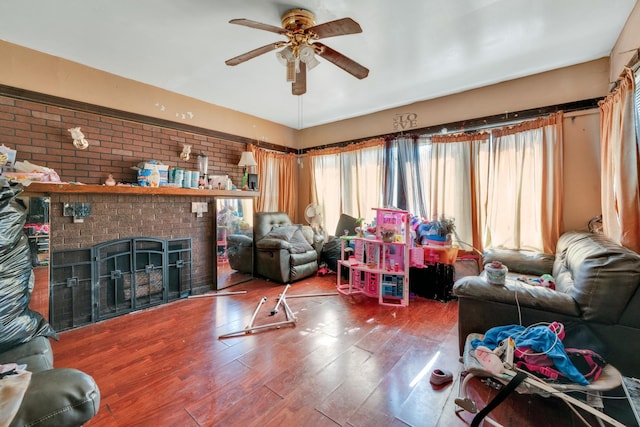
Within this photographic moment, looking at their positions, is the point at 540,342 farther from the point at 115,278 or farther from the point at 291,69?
the point at 115,278

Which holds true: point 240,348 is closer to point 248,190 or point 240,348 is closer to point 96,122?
point 248,190

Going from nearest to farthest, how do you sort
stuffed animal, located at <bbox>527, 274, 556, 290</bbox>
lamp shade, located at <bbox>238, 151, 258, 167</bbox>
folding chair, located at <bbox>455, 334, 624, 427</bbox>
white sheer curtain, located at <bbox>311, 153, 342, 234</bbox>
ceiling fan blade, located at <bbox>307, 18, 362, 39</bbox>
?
1. folding chair, located at <bbox>455, 334, 624, 427</bbox>
2. ceiling fan blade, located at <bbox>307, 18, 362, 39</bbox>
3. stuffed animal, located at <bbox>527, 274, 556, 290</bbox>
4. lamp shade, located at <bbox>238, 151, 258, 167</bbox>
5. white sheer curtain, located at <bbox>311, 153, 342, 234</bbox>

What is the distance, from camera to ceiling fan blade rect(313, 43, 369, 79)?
77.4 inches

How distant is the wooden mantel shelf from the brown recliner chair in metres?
0.72

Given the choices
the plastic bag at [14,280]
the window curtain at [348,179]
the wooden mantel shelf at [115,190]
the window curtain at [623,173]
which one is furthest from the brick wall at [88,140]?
the window curtain at [623,173]

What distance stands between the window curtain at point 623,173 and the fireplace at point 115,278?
416 cm

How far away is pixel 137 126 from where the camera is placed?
2.97 metres

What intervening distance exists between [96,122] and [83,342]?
83.8 inches

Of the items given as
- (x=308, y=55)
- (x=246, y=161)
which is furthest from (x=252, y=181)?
(x=308, y=55)

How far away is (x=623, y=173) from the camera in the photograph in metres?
1.90

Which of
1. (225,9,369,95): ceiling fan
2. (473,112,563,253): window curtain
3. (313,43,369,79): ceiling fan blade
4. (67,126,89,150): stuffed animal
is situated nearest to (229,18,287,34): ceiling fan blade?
(225,9,369,95): ceiling fan

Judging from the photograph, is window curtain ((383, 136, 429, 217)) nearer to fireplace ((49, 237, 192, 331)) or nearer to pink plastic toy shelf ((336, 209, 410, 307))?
pink plastic toy shelf ((336, 209, 410, 307))

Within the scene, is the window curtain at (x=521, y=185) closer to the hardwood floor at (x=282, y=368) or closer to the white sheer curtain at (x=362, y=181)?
the hardwood floor at (x=282, y=368)

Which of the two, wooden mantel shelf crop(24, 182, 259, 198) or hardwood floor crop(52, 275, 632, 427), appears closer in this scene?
hardwood floor crop(52, 275, 632, 427)
